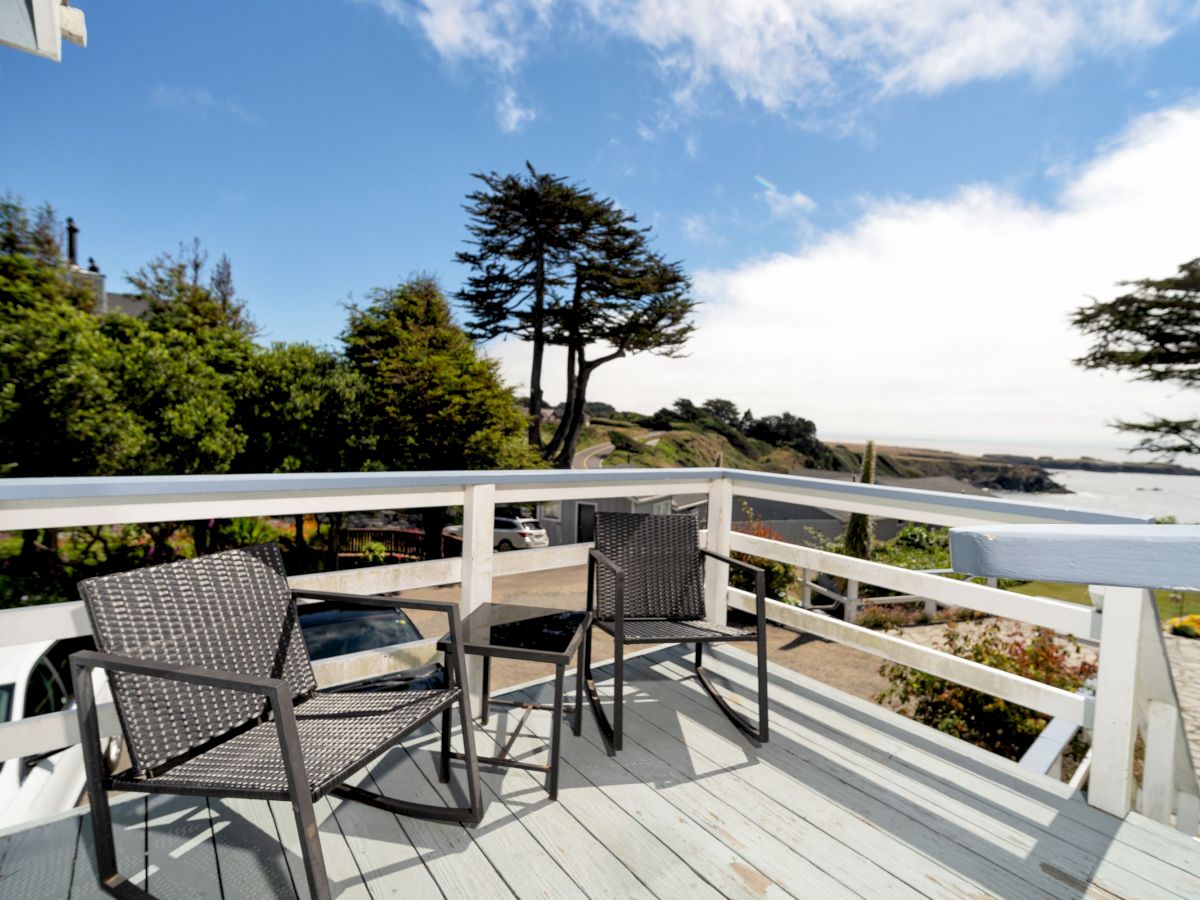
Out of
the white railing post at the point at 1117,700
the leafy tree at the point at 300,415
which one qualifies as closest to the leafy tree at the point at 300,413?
the leafy tree at the point at 300,415

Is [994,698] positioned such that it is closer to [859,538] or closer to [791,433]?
[859,538]

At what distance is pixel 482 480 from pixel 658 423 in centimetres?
4354

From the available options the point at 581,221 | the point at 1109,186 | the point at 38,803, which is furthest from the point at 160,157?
the point at 1109,186

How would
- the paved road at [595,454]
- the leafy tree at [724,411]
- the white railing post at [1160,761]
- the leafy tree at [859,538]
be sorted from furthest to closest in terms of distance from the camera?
Answer: the leafy tree at [724,411] → the paved road at [595,454] → the leafy tree at [859,538] → the white railing post at [1160,761]

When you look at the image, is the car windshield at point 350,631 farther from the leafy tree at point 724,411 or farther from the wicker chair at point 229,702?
the leafy tree at point 724,411

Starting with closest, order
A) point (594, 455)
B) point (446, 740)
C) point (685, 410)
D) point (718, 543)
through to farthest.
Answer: point (446, 740) → point (718, 543) → point (594, 455) → point (685, 410)

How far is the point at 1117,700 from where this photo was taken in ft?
5.97

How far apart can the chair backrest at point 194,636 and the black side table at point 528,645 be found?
0.46m

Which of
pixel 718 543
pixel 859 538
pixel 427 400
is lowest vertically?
pixel 859 538

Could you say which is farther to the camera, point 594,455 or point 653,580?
point 594,455

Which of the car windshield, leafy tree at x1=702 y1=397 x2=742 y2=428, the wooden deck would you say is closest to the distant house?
the car windshield

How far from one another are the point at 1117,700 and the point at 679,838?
1.32m

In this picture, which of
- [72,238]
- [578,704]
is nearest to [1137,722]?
[578,704]

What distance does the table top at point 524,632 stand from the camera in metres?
1.79
